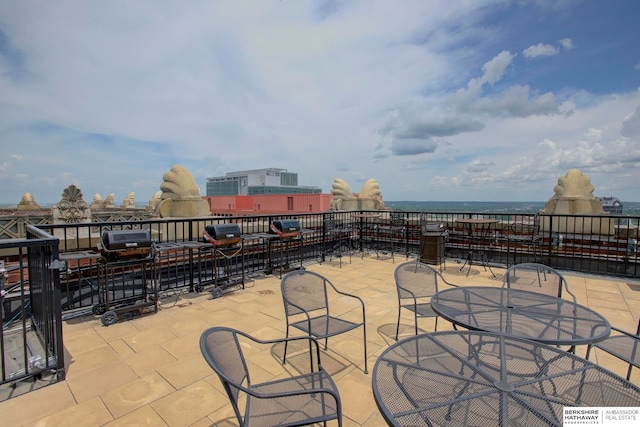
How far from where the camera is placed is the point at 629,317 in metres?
3.71

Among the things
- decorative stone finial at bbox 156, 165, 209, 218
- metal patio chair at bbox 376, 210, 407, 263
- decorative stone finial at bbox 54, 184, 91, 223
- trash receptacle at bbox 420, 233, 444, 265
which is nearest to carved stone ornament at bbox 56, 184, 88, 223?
decorative stone finial at bbox 54, 184, 91, 223

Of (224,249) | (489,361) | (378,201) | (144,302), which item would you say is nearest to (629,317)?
(489,361)

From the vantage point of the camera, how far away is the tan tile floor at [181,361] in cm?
205

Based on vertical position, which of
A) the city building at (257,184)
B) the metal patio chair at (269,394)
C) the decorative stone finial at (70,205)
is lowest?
the metal patio chair at (269,394)

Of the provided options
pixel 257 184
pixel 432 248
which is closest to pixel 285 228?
pixel 432 248

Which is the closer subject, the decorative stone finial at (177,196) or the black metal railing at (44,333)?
the black metal railing at (44,333)

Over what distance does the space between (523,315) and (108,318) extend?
162 inches

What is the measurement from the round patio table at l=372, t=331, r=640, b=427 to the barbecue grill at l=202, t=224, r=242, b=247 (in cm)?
351

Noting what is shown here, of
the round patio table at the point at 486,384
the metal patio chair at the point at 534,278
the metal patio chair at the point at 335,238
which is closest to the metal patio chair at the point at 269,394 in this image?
the round patio table at the point at 486,384

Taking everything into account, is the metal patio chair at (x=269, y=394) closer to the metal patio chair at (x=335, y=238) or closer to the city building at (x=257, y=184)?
the metal patio chair at (x=335, y=238)

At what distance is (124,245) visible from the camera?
355 cm

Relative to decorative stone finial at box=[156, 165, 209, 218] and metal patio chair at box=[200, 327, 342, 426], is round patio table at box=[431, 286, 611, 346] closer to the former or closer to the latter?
metal patio chair at box=[200, 327, 342, 426]

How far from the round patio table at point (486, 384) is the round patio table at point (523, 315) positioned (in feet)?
0.99

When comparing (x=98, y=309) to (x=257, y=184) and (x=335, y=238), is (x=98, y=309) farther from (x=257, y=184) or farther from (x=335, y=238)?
(x=257, y=184)
